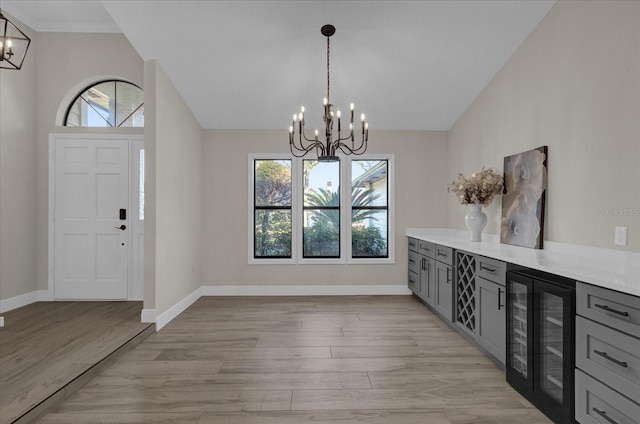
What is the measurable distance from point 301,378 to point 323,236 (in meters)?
2.95

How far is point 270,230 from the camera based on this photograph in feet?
18.3

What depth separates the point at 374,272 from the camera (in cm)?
552

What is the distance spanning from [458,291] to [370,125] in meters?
2.69

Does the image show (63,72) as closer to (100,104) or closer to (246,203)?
(100,104)

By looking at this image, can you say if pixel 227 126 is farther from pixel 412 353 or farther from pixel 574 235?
pixel 574 235

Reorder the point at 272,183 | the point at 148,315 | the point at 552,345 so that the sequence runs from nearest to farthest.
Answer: the point at 552,345 < the point at 148,315 < the point at 272,183

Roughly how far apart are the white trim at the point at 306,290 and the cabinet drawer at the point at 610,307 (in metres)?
3.61

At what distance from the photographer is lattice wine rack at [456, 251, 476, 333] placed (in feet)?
11.1

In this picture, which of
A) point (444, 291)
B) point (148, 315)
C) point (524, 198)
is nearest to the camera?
point (524, 198)

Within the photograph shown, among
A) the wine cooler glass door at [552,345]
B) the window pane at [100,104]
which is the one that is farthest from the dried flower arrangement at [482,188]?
the window pane at [100,104]

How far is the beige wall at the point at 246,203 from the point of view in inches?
215

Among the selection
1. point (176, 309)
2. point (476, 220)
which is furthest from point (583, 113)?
point (176, 309)

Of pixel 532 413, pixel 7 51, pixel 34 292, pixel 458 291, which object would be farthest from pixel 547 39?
pixel 34 292

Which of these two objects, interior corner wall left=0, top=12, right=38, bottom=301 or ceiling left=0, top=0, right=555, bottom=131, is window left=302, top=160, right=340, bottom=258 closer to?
ceiling left=0, top=0, right=555, bottom=131
